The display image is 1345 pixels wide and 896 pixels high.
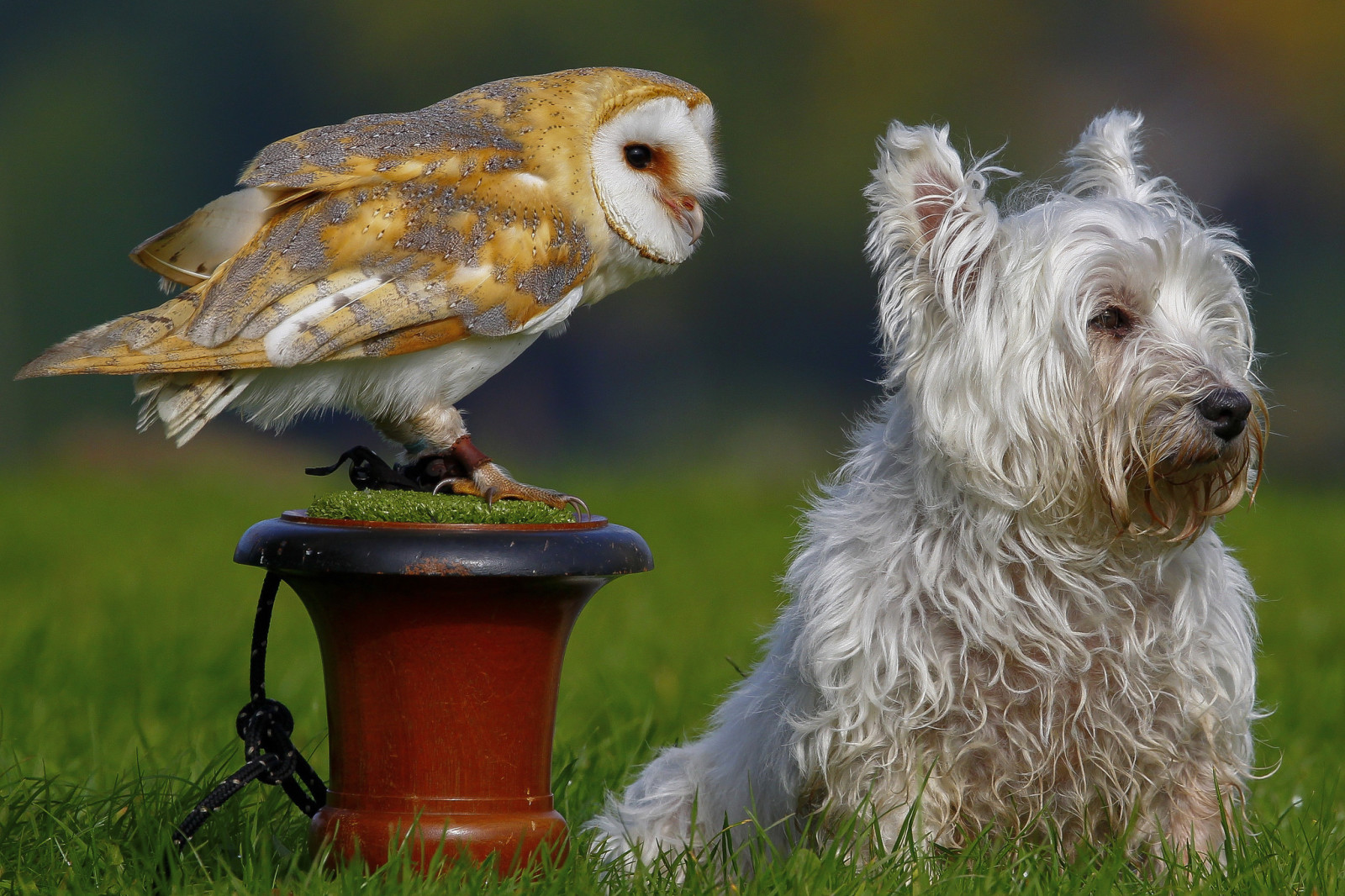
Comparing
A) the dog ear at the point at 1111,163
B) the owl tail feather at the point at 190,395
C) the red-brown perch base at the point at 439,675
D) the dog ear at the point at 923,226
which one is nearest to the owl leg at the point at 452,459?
the red-brown perch base at the point at 439,675

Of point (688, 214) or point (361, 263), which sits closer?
point (361, 263)

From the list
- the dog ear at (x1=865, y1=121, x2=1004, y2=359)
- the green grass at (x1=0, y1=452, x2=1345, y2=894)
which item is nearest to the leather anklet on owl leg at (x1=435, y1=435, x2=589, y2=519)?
A: the green grass at (x1=0, y1=452, x2=1345, y2=894)

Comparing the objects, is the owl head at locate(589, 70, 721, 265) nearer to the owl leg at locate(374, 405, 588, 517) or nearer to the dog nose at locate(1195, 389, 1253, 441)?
the owl leg at locate(374, 405, 588, 517)

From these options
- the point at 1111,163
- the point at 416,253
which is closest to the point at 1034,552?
the point at 1111,163

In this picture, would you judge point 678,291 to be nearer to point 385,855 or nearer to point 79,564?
point 79,564

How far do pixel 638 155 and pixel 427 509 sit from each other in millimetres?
731

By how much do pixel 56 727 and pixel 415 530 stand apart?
232 centimetres

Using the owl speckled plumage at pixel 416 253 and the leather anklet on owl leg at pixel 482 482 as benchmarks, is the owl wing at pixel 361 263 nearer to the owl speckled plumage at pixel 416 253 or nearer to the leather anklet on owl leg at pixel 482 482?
the owl speckled plumage at pixel 416 253

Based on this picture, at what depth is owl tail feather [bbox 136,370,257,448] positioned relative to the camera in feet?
7.63

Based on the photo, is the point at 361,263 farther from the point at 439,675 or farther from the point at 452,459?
the point at 439,675

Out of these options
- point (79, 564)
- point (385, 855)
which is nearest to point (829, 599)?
point (385, 855)

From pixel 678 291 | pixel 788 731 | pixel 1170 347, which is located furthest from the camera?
pixel 678 291

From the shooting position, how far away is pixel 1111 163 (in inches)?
116

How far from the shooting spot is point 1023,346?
8.64 ft
